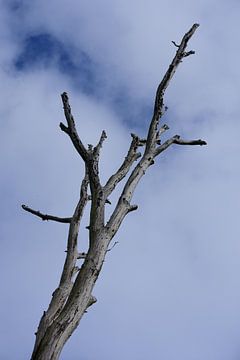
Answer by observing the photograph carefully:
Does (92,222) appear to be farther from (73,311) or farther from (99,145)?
(99,145)

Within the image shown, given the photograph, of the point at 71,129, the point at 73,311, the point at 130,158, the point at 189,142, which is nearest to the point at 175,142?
the point at 189,142

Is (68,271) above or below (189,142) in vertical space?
below

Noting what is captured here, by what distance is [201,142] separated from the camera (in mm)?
8469

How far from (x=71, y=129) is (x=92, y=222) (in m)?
1.37

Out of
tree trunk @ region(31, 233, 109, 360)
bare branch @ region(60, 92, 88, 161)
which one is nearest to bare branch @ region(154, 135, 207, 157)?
bare branch @ region(60, 92, 88, 161)

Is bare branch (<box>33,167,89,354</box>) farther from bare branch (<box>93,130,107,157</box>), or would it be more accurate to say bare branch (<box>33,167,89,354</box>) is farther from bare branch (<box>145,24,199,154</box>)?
bare branch (<box>145,24,199,154</box>)

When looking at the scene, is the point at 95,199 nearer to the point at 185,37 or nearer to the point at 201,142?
the point at 201,142

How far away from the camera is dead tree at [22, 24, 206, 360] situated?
6176 mm

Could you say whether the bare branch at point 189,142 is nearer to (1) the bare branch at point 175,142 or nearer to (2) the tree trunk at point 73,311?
(1) the bare branch at point 175,142

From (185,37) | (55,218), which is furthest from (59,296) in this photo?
(185,37)

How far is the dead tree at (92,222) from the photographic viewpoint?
243 inches

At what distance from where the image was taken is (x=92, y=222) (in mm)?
6906

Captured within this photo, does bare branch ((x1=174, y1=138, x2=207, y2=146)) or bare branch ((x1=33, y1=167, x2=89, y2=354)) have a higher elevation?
bare branch ((x1=174, y1=138, x2=207, y2=146))

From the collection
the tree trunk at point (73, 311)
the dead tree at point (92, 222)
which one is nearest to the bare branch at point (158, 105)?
the dead tree at point (92, 222)
